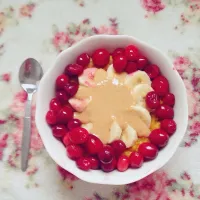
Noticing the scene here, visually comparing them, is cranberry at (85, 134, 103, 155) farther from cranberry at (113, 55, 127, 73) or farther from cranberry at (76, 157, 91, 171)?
cranberry at (113, 55, 127, 73)

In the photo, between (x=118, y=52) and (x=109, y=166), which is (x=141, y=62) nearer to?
(x=118, y=52)

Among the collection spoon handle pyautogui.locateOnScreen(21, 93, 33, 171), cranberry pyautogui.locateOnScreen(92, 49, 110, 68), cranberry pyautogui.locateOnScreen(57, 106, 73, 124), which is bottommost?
spoon handle pyautogui.locateOnScreen(21, 93, 33, 171)

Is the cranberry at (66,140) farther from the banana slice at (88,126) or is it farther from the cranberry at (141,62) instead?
the cranberry at (141,62)

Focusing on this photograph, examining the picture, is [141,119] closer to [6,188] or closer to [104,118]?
[104,118]

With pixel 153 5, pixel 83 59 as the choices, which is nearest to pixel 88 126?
pixel 83 59

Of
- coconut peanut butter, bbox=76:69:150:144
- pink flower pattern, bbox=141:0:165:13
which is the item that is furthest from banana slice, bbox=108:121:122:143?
pink flower pattern, bbox=141:0:165:13

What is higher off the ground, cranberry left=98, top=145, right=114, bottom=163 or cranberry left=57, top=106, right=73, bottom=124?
cranberry left=57, top=106, right=73, bottom=124
